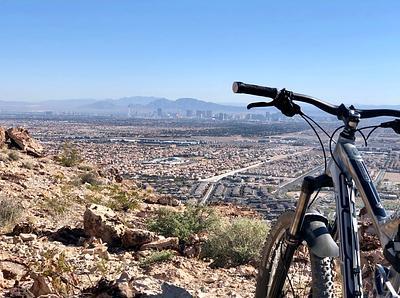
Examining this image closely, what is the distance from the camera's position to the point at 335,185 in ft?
8.89

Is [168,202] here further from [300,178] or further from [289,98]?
[289,98]

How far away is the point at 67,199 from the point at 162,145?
230 ft

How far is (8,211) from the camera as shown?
934cm

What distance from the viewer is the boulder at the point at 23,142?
19866mm

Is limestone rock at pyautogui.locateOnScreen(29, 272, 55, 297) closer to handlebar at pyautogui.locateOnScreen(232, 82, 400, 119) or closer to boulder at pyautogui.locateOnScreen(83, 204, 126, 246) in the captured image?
handlebar at pyautogui.locateOnScreen(232, 82, 400, 119)

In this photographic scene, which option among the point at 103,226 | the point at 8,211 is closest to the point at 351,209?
the point at 103,226

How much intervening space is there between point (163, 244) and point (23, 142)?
1416 cm

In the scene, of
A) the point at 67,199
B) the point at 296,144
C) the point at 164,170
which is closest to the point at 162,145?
the point at 296,144

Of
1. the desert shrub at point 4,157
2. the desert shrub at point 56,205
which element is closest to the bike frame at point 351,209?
the desert shrub at point 56,205

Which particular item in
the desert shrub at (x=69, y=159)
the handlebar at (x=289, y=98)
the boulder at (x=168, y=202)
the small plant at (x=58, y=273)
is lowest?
the boulder at (x=168, y=202)

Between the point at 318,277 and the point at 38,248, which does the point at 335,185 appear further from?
the point at 38,248

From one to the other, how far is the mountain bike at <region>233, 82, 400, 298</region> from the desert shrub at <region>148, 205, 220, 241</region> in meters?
4.90

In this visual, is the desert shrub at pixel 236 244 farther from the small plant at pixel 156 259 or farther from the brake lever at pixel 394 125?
the brake lever at pixel 394 125

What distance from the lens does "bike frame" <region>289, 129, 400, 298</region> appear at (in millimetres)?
2389
